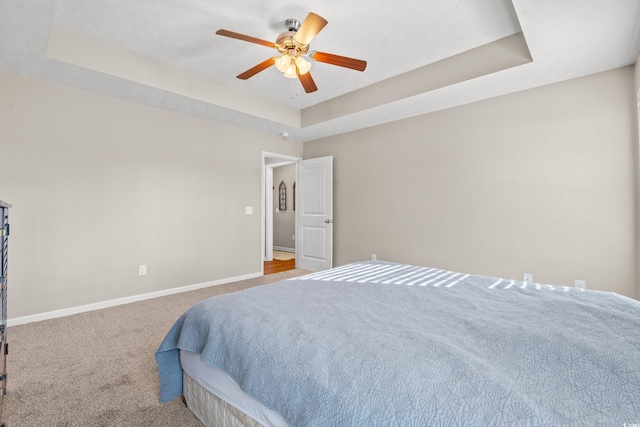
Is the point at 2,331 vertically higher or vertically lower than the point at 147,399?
higher

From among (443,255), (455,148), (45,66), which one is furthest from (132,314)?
(455,148)

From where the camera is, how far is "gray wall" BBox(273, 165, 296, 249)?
751 centimetres

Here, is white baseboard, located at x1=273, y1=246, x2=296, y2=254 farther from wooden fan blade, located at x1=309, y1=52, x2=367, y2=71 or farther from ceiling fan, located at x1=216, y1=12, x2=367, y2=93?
wooden fan blade, located at x1=309, y1=52, x2=367, y2=71

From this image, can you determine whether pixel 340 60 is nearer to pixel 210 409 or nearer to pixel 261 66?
pixel 261 66

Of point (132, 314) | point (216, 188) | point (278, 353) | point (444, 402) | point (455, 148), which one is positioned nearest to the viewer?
point (444, 402)

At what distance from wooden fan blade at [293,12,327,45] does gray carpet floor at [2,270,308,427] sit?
2.40 m

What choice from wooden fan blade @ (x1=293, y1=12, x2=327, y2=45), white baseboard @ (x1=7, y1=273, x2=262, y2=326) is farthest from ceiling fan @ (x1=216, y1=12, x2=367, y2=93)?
white baseboard @ (x1=7, y1=273, x2=262, y2=326)

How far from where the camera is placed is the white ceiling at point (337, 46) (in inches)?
86.3

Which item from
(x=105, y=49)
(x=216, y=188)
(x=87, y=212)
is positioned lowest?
(x=87, y=212)

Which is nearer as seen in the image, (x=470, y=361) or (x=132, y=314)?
(x=470, y=361)

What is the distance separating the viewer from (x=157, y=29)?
8.32 feet

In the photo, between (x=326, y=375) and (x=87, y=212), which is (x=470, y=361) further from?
(x=87, y=212)

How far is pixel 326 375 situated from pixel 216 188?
3.77 m

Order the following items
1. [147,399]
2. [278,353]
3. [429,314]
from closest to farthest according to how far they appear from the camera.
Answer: [278,353]
[429,314]
[147,399]
